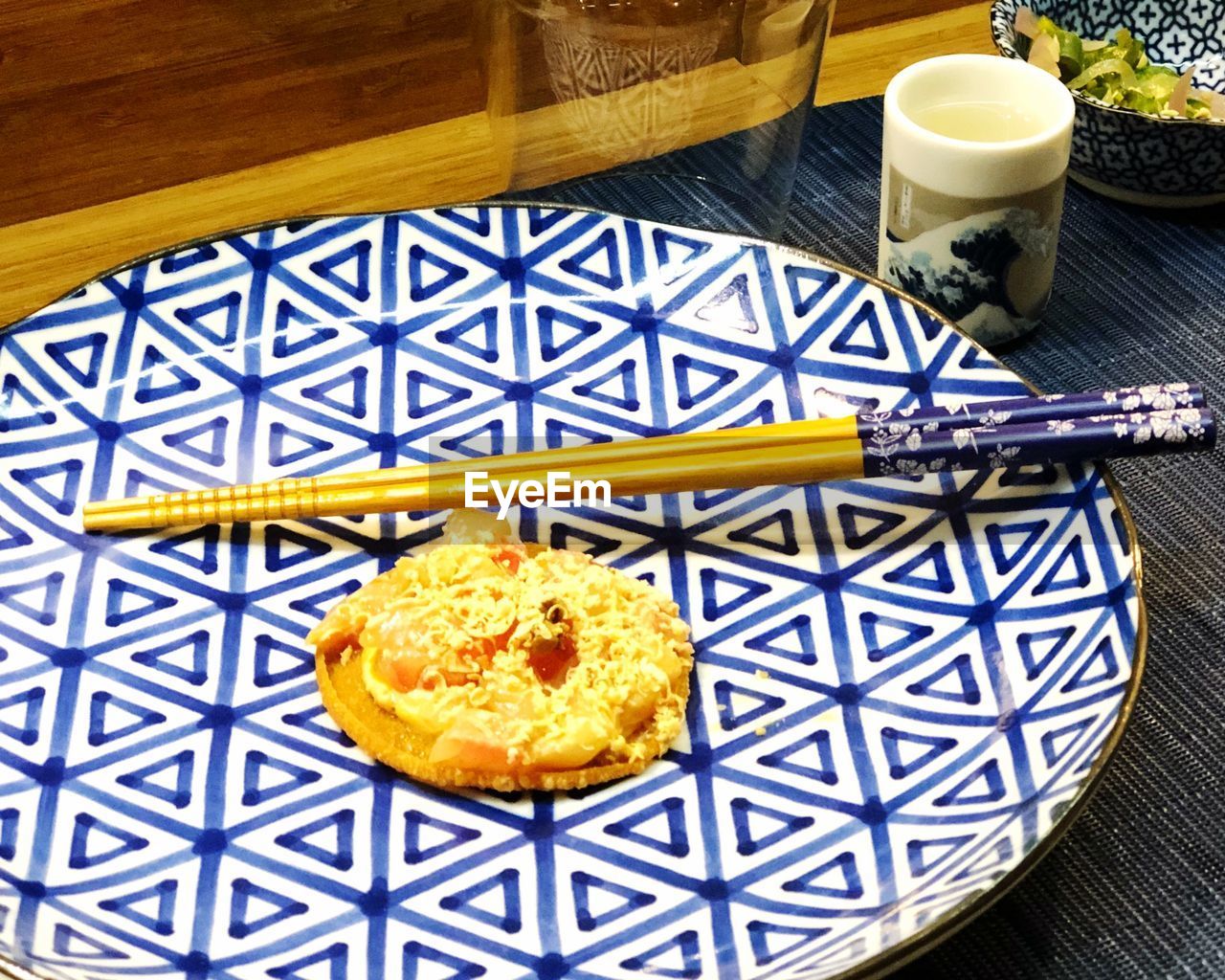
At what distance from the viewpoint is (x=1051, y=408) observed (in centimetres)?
113

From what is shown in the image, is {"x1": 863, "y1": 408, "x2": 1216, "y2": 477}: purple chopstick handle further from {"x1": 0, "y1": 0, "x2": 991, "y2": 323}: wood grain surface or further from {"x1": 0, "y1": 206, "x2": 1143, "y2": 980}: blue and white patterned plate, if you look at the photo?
{"x1": 0, "y1": 0, "x2": 991, "y2": 323}: wood grain surface

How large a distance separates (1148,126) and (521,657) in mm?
909

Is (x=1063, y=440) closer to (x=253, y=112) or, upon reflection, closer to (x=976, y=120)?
(x=976, y=120)

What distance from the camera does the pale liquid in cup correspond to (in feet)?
4.60

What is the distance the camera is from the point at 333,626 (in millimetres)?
1097

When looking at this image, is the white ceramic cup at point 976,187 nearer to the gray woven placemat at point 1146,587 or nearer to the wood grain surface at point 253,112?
the gray woven placemat at point 1146,587

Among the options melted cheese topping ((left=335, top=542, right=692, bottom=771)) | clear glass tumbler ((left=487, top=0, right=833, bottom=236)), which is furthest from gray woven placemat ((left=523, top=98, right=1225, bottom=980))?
melted cheese topping ((left=335, top=542, right=692, bottom=771))

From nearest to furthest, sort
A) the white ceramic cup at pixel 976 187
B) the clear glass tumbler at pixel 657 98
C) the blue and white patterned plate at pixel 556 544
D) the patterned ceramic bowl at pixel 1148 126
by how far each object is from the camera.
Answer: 1. the blue and white patterned plate at pixel 556 544
2. the white ceramic cup at pixel 976 187
3. the patterned ceramic bowl at pixel 1148 126
4. the clear glass tumbler at pixel 657 98

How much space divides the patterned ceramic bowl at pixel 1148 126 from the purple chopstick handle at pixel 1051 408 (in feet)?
1.50

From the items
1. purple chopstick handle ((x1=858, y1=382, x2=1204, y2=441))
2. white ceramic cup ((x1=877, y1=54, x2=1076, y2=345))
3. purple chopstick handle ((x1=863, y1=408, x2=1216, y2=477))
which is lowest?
purple chopstick handle ((x1=863, y1=408, x2=1216, y2=477))

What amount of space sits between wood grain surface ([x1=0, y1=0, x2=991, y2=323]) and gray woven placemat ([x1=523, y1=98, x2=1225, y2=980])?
19cm

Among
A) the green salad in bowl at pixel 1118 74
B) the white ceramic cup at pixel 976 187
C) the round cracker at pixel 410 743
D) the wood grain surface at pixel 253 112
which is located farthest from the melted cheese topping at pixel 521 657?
the green salad in bowl at pixel 1118 74

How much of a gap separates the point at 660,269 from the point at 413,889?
655mm

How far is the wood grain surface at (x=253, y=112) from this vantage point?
69.2 inches
